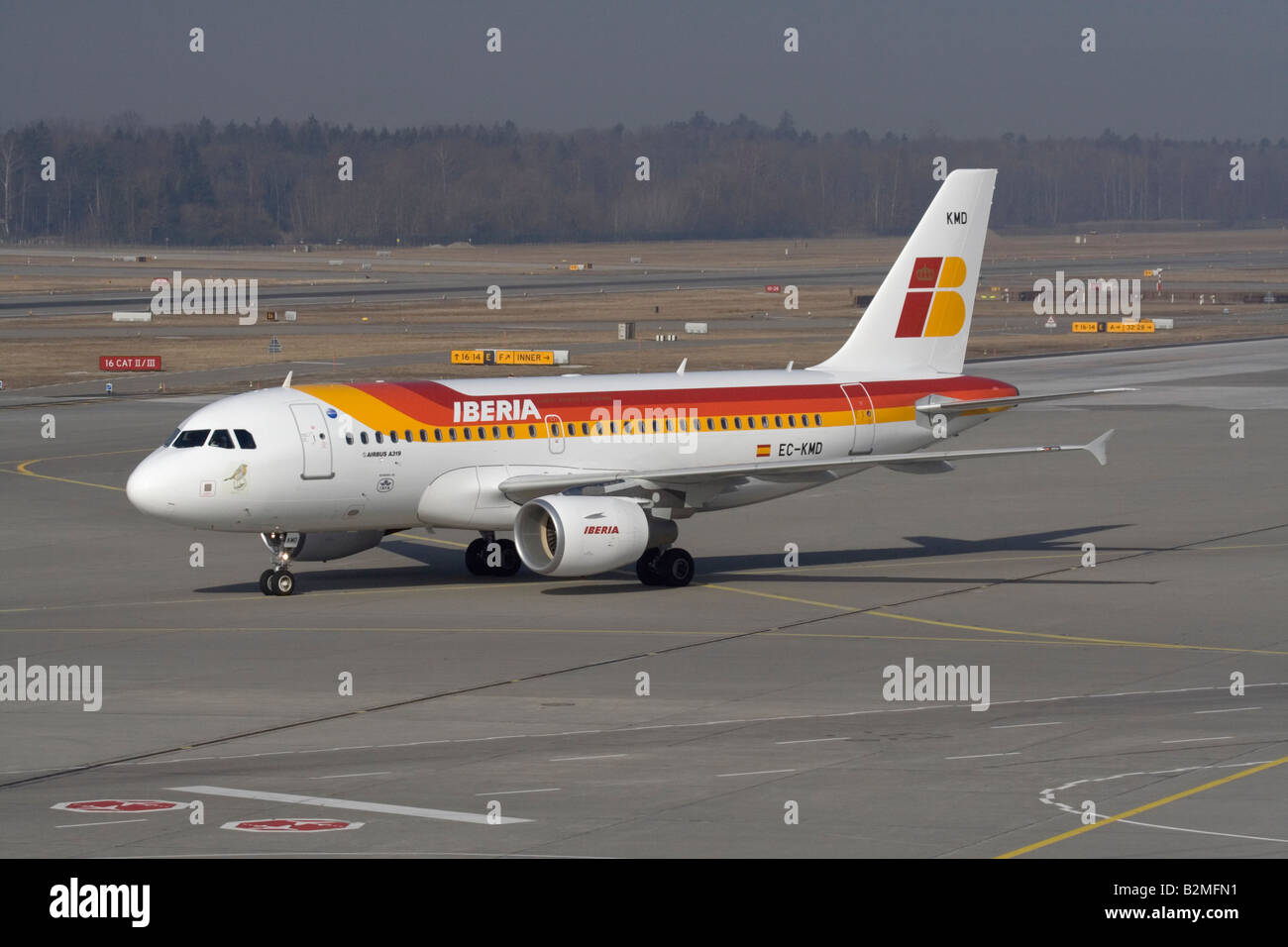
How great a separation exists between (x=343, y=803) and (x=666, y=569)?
1819 cm

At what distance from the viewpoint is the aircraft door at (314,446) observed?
38125 millimetres

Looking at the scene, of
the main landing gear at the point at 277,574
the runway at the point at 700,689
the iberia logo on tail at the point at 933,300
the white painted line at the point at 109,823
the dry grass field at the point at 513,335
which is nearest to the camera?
the runway at the point at 700,689

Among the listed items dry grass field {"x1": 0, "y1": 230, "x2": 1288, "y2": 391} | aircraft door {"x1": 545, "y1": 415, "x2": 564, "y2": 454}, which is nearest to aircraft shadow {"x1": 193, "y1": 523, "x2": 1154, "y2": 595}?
aircraft door {"x1": 545, "y1": 415, "x2": 564, "y2": 454}

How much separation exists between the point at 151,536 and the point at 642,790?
29.3 metres

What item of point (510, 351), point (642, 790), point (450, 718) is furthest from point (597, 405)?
point (510, 351)

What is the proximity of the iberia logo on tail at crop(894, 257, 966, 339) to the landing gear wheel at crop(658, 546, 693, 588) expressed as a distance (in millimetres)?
9674

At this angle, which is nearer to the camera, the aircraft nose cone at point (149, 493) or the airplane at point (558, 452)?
the aircraft nose cone at point (149, 493)

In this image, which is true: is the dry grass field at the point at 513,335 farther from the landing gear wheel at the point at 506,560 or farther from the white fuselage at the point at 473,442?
the white fuselage at the point at 473,442

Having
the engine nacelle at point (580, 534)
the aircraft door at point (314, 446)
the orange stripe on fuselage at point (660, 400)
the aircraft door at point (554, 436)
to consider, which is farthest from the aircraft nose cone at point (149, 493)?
the aircraft door at point (554, 436)

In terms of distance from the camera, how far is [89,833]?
21203mm

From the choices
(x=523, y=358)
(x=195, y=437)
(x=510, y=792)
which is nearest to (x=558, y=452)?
(x=195, y=437)

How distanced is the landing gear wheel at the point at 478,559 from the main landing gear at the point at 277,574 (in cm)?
460

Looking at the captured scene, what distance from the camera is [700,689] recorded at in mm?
29797
